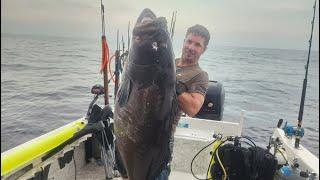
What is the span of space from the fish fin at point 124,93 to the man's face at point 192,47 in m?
1.10

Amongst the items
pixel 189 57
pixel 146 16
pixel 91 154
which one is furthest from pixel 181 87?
pixel 91 154

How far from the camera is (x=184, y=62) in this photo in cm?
311

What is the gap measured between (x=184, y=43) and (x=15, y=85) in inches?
960

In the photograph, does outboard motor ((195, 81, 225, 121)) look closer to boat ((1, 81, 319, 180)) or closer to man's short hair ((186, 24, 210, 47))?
boat ((1, 81, 319, 180))

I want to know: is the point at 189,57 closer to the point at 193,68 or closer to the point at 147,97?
the point at 193,68

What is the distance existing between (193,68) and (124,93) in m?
1.07

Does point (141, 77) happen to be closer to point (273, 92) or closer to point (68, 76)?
point (273, 92)

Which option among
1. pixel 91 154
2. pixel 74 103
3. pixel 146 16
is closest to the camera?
pixel 146 16

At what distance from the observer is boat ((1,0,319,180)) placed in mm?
Result: 4188

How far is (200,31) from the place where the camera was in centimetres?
307

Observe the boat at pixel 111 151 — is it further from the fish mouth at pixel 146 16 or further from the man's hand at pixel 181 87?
the fish mouth at pixel 146 16

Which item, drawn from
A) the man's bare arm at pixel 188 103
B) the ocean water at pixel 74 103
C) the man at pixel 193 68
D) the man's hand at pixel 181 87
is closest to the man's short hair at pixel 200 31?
the man at pixel 193 68

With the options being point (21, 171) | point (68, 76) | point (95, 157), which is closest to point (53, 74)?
point (68, 76)

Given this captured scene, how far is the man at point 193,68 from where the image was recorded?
2.72 metres
